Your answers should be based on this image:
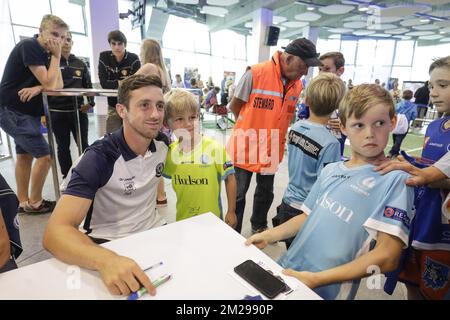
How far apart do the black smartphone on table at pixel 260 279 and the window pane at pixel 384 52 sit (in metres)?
19.0

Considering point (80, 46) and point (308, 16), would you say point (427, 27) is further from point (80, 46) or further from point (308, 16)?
point (80, 46)

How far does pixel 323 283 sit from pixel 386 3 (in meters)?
12.4

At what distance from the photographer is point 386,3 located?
9.88 metres

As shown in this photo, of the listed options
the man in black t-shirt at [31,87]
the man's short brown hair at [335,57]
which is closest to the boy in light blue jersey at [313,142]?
the man's short brown hair at [335,57]

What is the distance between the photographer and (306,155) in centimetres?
153

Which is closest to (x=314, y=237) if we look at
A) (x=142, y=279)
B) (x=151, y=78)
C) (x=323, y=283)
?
(x=323, y=283)

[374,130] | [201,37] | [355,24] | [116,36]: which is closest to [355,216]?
[374,130]

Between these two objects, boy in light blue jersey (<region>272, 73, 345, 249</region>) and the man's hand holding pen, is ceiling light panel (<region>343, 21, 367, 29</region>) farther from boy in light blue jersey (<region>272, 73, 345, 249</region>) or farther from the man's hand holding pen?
the man's hand holding pen

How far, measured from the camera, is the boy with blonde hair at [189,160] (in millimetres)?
1468

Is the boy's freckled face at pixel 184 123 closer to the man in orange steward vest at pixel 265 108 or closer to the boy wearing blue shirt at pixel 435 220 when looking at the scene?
the man in orange steward vest at pixel 265 108

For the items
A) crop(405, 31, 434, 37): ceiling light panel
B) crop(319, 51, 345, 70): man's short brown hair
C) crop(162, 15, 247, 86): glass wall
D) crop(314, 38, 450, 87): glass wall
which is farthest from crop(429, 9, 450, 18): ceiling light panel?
crop(319, 51, 345, 70): man's short brown hair

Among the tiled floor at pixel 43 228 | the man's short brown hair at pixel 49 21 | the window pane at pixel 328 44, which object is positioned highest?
the window pane at pixel 328 44

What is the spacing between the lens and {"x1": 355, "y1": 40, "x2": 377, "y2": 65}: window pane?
15.8 meters

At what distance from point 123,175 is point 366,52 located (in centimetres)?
1861
